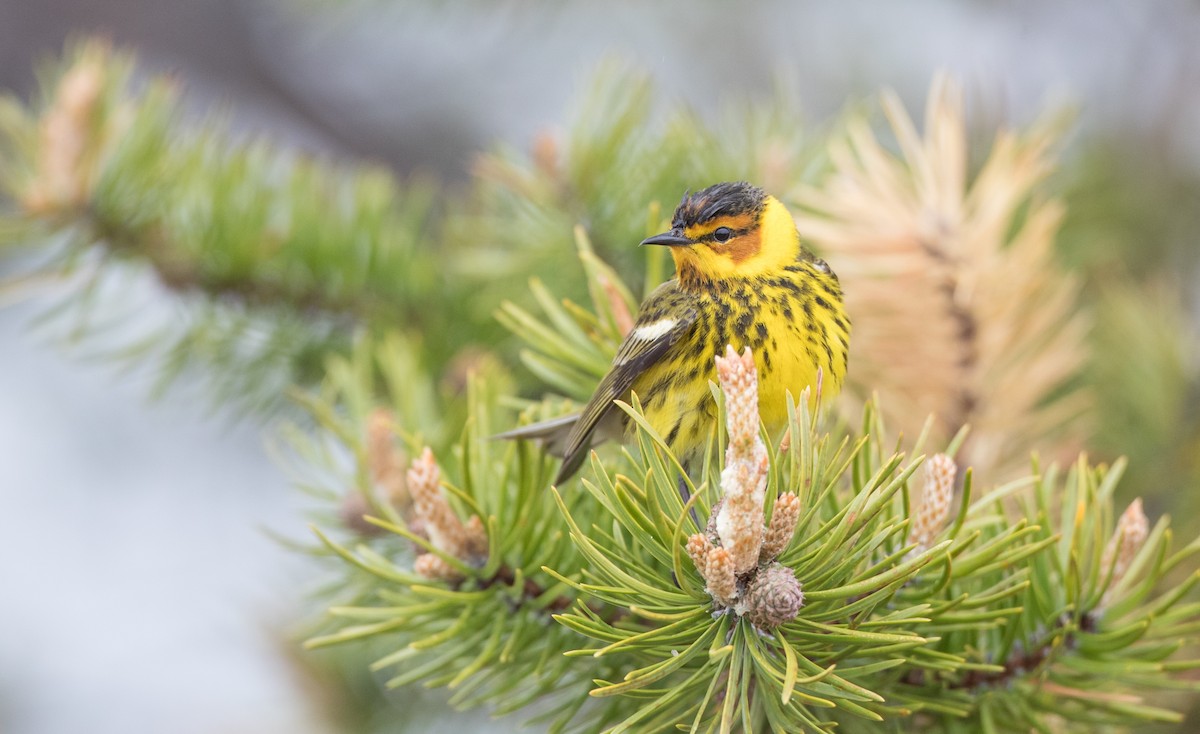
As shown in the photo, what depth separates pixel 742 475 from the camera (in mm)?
784

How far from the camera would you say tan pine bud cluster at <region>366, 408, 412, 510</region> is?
4.08ft

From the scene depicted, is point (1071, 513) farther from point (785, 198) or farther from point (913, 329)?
point (785, 198)

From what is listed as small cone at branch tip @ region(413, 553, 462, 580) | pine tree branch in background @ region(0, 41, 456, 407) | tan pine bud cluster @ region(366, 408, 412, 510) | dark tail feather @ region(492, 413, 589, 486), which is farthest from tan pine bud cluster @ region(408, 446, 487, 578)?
pine tree branch in background @ region(0, 41, 456, 407)

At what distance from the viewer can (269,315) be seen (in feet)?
5.70

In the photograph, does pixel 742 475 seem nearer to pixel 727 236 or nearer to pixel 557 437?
pixel 557 437

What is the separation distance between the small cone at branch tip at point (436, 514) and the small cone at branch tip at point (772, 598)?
0.29 metres

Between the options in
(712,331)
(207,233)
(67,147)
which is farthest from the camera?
(207,233)

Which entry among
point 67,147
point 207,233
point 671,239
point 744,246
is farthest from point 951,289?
point 67,147

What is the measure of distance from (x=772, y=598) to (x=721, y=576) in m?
0.05

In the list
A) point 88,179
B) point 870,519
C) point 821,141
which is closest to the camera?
point 870,519

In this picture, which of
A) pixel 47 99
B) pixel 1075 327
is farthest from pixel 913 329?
pixel 47 99

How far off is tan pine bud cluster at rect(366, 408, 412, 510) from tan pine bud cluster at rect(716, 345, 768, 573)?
21.0 inches

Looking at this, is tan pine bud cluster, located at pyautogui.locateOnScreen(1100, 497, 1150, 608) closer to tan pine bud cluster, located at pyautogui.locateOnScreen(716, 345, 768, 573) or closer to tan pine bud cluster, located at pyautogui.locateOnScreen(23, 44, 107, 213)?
tan pine bud cluster, located at pyautogui.locateOnScreen(716, 345, 768, 573)

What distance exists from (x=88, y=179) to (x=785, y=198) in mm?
1028
